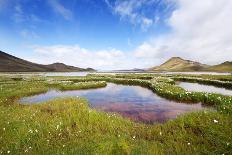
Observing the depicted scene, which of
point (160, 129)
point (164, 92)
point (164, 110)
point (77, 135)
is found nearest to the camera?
point (77, 135)

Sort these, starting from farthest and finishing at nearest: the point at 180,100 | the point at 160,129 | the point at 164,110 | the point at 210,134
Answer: the point at 180,100 < the point at 164,110 < the point at 160,129 < the point at 210,134

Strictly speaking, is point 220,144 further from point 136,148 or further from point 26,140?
point 26,140

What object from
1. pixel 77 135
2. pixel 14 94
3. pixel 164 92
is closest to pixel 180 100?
pixel 164 92

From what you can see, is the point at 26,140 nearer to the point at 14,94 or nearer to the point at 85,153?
the point at 85,153

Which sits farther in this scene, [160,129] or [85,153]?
[160,129]

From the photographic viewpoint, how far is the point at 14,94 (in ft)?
81.6

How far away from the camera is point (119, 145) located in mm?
8250

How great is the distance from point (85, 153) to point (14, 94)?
66.0ft

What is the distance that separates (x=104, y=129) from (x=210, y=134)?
4870 mm

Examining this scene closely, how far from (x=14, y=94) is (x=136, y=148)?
2091 centimetres

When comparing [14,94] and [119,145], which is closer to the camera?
[119,145]

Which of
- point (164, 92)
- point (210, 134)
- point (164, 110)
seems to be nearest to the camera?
point (210, 134)

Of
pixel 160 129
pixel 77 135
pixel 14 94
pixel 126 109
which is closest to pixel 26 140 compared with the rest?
pixel 77 135

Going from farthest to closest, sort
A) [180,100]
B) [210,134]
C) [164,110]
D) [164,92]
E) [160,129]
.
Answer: [164,92] → [180,100] → [164,110] → [160,129] → [210,134]
